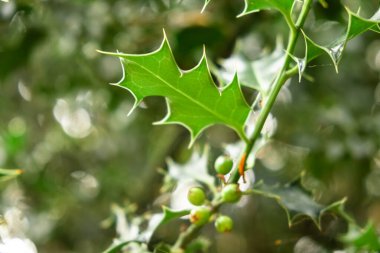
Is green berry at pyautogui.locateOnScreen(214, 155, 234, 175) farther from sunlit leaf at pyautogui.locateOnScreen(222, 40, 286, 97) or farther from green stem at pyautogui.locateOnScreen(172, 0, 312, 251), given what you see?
sunlit leaf at pyautogui.locateOnScreen(222, 40, 286, 97)

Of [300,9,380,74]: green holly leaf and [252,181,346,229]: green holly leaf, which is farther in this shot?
[252,181,346,229]: green holly leaf

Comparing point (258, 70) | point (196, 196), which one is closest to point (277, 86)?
point (196, 196)

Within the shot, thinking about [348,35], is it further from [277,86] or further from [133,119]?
[133,119]

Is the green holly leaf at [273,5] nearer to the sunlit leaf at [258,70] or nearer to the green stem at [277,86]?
the green stem at [277,86]

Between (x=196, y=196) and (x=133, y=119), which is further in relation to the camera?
(x=133, y=119)

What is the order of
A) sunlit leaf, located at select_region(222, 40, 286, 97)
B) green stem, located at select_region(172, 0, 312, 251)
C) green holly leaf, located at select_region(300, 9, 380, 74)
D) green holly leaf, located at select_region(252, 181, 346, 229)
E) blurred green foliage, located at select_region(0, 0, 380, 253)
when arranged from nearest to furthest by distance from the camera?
green holly leaf, located at select_region(300, 9, 380, 74) → green stem, located at select_region(172, 0, 312, 251) → green holly leaf, located at select_region(252, 181, 346, 229) → sunlit leaf, located at select_region(222, 40, 286, 97) → blurred green foliage, located at select_region(0, 0, 380, 253)

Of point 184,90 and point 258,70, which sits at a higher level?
point 184,90

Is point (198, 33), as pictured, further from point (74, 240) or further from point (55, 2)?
point (74, 240)

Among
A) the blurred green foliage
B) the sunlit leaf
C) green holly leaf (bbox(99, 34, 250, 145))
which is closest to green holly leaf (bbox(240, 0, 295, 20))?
green holly leaf (bbox(99, 34, 250, 145))
